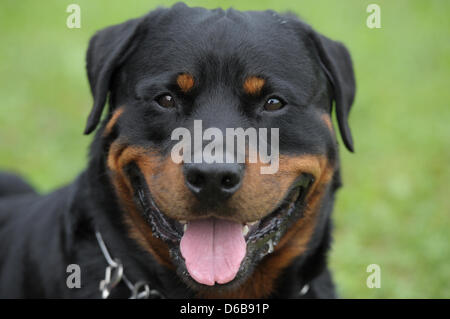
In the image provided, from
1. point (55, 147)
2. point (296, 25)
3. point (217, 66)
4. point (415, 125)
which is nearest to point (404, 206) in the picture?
point (415, 125)

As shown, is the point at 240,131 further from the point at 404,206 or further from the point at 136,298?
the point at 404,206

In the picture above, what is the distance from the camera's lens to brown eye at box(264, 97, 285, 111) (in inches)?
115

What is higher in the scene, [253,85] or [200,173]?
[253,85]

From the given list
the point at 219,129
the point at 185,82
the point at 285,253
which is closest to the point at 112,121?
the point at 185,82

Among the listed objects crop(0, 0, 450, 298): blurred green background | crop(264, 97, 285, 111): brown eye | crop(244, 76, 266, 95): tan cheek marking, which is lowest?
crop(0, 0, 450, 298): blurred green background

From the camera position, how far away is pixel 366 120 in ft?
22.1

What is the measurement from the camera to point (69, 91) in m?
7.40

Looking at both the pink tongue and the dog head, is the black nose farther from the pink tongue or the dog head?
the pink tongue

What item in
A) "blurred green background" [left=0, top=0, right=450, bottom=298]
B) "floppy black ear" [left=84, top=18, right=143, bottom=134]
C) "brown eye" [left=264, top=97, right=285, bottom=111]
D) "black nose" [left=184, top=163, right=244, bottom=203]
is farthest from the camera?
"blurred green background" [left=0, top=0, right=450, bottom=298]

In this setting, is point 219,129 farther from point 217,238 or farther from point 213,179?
point 217,238

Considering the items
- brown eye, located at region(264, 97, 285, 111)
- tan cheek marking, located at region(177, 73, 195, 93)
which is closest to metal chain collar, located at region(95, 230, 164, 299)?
tan cheek marking, located at region(177, 73, 195, 93)

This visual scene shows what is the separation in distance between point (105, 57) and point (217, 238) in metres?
1.05

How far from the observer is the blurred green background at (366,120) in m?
4.75

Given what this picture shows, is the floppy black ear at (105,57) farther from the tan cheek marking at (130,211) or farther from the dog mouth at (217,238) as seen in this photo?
the dog mouth at (217,238)
